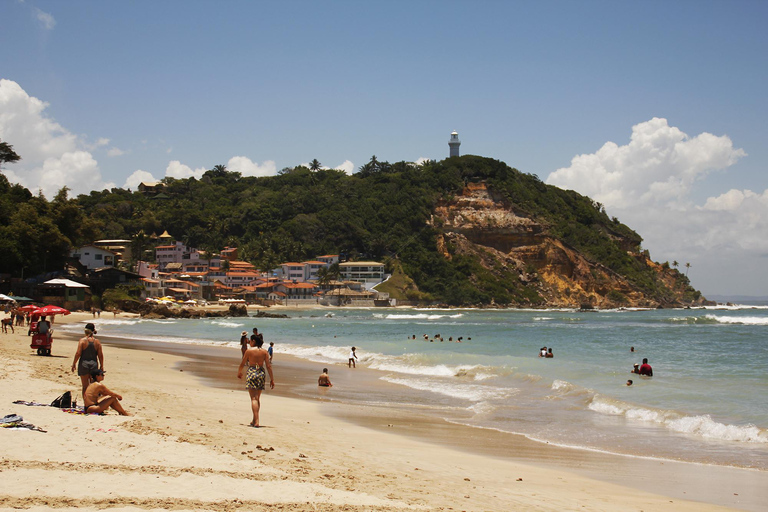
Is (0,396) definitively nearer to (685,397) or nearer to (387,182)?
(685,397)

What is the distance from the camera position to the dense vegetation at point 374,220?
375 feet

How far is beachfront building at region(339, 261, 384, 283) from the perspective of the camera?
368ft

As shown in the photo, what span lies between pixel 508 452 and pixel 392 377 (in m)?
11.0

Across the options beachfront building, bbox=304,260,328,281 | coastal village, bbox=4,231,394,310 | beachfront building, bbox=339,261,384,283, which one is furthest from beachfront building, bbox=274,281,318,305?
beachfront building, bbox=339,261,384,283

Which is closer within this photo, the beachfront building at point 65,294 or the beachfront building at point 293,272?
the beachfront building at point 65,294

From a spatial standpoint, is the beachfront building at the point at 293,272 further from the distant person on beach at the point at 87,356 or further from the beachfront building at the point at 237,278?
the distant person on beach at the point at 87,356

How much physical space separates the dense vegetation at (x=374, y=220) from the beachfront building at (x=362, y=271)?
4.30 meters

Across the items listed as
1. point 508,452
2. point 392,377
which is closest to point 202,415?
point 508,452

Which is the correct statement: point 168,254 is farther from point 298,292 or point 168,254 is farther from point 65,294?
point 65,294

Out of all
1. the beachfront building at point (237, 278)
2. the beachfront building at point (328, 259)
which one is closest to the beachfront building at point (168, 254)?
the beachfront building at point (237, 278)

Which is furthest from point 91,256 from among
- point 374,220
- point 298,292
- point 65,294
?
point 374,220

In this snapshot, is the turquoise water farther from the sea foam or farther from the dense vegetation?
the dense vegetation

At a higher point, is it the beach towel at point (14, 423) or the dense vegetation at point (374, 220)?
the dense vegetation at point (374, 220)

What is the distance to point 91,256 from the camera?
7119 centimetres
